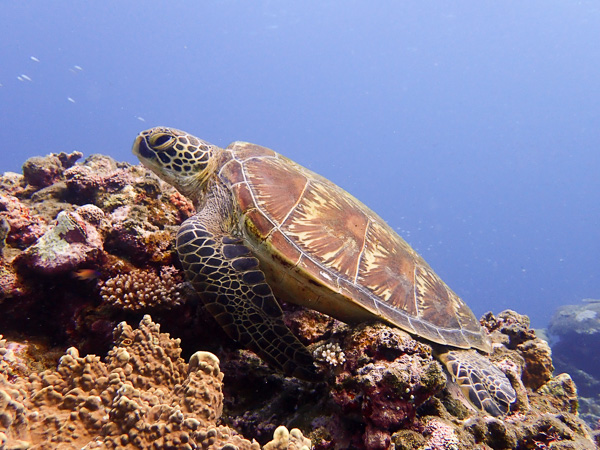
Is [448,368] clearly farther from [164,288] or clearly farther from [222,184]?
[222,184]

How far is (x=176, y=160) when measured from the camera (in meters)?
3.94

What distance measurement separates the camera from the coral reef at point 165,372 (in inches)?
59.6

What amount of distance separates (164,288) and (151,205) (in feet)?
5.52

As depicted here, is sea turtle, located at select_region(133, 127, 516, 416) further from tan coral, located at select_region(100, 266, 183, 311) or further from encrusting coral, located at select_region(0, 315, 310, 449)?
encrusting coral, located at select_region(0, 315, 310, 449)

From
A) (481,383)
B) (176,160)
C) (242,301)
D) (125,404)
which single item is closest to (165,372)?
(125,404)

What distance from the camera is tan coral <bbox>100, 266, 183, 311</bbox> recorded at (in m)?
2.64

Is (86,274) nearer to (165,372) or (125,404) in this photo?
(165,372)

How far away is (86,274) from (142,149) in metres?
1.81

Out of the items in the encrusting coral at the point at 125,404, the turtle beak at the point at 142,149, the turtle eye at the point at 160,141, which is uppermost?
the turtle eye at the point at 160,141

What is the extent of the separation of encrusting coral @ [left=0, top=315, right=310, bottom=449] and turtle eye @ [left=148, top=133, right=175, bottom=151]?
8.61 feet

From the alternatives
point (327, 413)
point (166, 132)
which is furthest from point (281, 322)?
point (166, 132)

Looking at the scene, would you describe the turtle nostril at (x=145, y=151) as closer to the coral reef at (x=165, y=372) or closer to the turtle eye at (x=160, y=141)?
the turtle eye at (x=160, y=141)

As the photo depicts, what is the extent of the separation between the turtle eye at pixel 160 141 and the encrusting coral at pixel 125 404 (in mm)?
2625

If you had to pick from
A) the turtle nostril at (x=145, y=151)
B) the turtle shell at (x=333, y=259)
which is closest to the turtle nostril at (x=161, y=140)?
the turtle nostril at (x=145, y=151)
